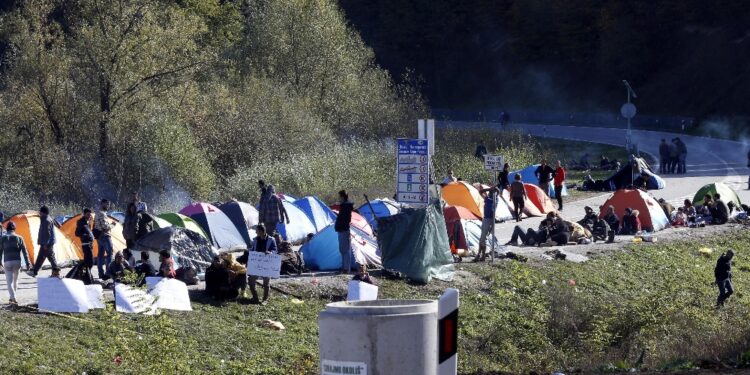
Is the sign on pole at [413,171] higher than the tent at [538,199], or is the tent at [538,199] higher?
the sign on pole at [413,171]

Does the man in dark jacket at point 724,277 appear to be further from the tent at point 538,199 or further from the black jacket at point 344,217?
the tent at point 538,199

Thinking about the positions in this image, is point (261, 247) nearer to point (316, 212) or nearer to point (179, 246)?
point (179, 246)

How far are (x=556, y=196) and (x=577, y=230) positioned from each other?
6317 millimetres

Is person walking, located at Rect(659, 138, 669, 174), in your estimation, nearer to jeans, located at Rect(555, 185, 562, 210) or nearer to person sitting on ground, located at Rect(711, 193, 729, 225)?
jeans, located at Rect(555, 185, 562, 210)

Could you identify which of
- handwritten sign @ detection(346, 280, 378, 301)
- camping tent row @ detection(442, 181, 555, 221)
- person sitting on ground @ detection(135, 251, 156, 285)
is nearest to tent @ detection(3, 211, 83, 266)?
person sitting on ground @ detection(135, 251, 156, 285)

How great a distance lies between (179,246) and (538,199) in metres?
15.3

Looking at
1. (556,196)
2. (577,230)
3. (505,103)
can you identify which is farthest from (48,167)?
(505,103)

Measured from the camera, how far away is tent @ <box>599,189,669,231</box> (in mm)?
34375

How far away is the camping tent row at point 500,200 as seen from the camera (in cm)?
3406

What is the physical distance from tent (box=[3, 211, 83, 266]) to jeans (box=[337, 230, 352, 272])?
5549 mm

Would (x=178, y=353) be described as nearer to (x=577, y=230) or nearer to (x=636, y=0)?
(x=577, y=230)

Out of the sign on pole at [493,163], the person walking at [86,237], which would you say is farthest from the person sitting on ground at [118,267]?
the sign on pole at [493,163]

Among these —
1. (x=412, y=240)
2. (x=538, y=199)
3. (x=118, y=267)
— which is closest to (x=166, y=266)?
(x=118, y=267)

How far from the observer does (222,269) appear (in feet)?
70.9
